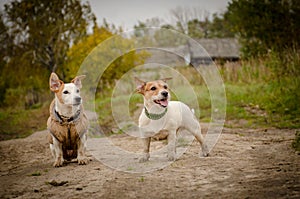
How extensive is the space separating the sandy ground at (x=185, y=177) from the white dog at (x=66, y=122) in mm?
281

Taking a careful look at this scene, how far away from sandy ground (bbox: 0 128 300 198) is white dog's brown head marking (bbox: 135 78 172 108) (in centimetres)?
91

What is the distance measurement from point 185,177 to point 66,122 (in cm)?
208

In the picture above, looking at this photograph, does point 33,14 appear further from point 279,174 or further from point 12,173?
point 279,174

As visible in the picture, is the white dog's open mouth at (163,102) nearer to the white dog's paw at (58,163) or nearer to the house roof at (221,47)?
the white dog's paw at (58,163)

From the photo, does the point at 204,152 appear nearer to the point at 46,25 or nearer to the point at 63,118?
the point at 63,118

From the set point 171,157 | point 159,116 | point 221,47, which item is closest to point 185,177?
point 171,157

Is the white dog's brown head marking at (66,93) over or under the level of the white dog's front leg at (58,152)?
over

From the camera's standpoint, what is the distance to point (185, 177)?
4410mm

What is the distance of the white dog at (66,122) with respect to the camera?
5434mm

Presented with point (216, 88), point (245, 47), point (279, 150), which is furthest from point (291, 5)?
point (279, 150)

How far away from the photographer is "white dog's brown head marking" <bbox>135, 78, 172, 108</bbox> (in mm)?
5090

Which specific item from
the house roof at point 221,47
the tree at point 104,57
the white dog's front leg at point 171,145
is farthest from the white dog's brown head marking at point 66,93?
the house roof at point 221,47

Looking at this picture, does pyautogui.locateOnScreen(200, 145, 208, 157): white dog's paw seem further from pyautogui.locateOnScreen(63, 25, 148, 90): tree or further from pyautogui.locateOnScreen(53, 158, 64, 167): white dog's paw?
pyautogui.locateOnScreen(63, 25, 148, 90): tree

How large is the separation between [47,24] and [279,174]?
697 inches
